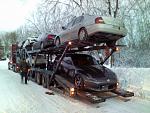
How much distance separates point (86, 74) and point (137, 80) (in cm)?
329

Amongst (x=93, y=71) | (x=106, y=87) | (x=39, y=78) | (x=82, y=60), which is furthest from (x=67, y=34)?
(x=39, y=78)

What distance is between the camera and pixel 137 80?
44.1 feet

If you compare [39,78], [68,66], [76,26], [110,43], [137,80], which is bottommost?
[39,78]

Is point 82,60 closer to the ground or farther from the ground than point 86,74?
farther from the ground

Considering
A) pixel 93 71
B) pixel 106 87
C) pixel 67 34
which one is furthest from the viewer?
pixel 67 34

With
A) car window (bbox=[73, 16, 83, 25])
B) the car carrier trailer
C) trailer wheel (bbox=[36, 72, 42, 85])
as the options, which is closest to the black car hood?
the car carrier trailer

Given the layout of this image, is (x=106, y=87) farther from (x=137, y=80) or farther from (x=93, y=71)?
(x=137, y=80)

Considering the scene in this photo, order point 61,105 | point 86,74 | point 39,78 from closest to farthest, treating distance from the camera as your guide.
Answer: point 61,105, point 86,74, point 39,78

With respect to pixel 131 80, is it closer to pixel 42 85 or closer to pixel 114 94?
pixel 114 94

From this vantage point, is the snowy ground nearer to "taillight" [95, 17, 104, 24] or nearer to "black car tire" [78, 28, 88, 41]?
"black car tire" [78, 28, 88, 41]

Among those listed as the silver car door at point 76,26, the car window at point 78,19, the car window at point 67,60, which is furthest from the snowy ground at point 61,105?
the car window at point 78,19

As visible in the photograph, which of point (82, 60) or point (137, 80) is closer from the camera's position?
point (82, 60)

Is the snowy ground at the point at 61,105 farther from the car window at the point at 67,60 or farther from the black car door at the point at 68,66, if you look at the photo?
the car window at the point at 67,60

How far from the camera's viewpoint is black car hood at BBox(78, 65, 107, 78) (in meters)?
11.4
